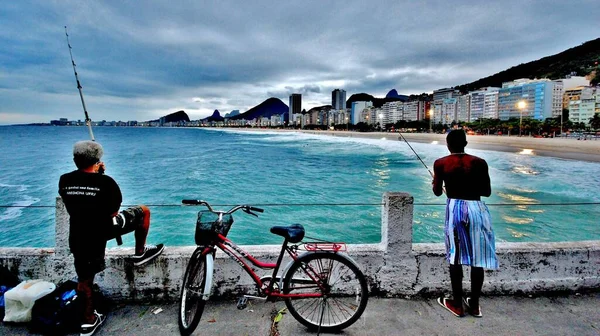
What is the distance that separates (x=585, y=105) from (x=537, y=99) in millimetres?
25113

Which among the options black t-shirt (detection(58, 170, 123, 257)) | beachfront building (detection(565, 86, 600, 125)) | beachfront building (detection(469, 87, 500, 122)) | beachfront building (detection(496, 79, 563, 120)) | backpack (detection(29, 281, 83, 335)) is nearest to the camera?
black t-shirt (detection(58, 170, 123, 257))

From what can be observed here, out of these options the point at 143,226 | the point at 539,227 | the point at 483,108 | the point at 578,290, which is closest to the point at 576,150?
the point at 539,227

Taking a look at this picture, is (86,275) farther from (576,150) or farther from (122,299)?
(576,150)

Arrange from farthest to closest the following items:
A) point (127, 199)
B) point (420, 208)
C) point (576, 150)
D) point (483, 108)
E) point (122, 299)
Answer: point (483, 108) < point (576, 150) < point (127, 199) < point (420, 208) < point (122, 299)

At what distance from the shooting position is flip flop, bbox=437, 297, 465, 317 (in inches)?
140

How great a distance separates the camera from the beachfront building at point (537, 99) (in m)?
165

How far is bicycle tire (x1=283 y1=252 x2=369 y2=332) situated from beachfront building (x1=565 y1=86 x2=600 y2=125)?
18048cm

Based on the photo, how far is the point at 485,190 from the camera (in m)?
3.31

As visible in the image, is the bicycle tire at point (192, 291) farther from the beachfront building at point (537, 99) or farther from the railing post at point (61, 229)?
the beachfront building at point (537, 99)

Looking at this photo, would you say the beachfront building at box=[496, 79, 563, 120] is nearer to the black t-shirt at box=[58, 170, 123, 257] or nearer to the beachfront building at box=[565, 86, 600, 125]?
the beachfront building at box=[565, 86, 600, 125]

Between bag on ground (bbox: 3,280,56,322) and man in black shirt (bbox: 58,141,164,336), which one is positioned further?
bag on ground (bbox: 3,280,56,322)

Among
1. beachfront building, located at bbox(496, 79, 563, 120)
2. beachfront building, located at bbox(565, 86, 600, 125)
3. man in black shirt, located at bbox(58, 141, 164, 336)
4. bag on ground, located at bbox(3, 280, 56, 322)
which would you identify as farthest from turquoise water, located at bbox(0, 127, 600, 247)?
beachfront building, located at bbox(496, 79, 563, 120)

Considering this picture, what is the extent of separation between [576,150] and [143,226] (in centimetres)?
5974

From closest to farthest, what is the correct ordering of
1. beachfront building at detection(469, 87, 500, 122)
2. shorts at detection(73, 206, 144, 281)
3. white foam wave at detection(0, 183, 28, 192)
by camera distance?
shorts at detection(73, 206, 144, 281) < white foam wave at detection(0, 183, 28, 192) < beachfront building at detection(469, 87, 500, 122)
